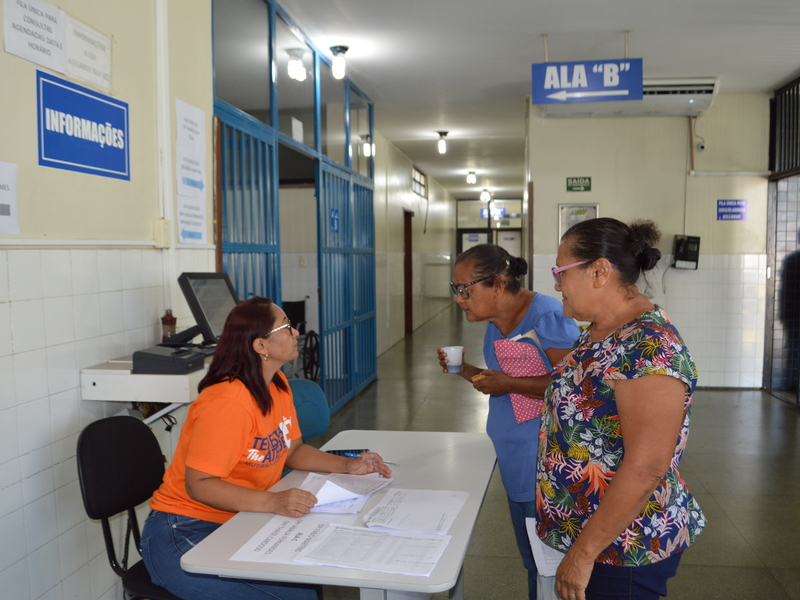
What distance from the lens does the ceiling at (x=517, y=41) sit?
459cm

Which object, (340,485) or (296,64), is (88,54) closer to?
(340,485)

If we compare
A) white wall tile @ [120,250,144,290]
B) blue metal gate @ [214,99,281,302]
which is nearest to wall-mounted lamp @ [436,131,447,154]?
blue metal gate @ [214,99,281,302]

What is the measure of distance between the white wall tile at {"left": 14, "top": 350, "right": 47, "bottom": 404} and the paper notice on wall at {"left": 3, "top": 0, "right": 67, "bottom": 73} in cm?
101

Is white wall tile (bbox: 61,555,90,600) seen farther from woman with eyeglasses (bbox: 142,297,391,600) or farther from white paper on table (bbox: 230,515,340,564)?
white paper on table (bbox: 230,515,340,564)

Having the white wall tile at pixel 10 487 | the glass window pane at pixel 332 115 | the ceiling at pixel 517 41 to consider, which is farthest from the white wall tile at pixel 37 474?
the glass window pane at pixel 332 115

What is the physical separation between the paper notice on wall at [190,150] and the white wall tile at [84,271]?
707mm

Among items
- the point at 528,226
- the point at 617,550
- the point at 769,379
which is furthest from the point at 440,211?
the point at 617,550

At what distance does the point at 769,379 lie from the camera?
22.9 feet

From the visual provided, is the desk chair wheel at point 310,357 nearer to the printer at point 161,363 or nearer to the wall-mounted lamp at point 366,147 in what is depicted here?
the wall-mounted lamp at point 366,147

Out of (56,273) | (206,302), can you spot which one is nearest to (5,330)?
(56,273)

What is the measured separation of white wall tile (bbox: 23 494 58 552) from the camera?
7.19 feet

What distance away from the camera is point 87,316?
8.15 feet

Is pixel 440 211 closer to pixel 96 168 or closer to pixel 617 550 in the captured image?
pixel 96 168

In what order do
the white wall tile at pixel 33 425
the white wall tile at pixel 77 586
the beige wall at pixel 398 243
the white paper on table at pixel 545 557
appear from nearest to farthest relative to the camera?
1. the white paper on table at pixel 545 557
2. the white wall tile at pixel 33 425
3. the white wall tile at pixel 77 586
4. the beige wall at pixel 398 243
